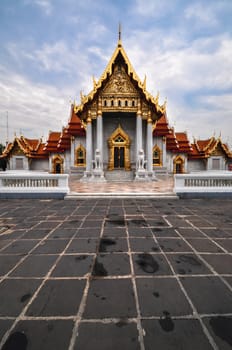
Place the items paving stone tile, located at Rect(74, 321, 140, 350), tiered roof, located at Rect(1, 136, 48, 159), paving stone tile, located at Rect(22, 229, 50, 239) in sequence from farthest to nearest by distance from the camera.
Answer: tiered roof, located at Rect(1, 136, 48, 159) → paving stone tile, located at Rect(22, 229, 50, 239) → paving stone tile, located at Rect(74, 321, 140, 350)

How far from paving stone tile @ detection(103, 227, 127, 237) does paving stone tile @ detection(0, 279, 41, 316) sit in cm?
164

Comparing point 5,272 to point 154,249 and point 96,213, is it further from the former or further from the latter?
point 96,213

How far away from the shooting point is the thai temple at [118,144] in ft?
45.1

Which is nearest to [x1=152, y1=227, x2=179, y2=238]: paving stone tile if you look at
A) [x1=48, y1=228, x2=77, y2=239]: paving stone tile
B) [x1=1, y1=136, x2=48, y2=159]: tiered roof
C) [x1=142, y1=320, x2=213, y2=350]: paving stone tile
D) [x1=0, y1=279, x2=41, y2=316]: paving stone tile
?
[x1=48, y1=228, x2=77, y2=239]: paving stone tile

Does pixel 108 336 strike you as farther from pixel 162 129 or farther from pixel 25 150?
pixel 25 150

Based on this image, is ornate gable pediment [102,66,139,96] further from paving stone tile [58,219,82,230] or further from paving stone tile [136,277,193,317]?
paving stone tile [136,277,193,317]

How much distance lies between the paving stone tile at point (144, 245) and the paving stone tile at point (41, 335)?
5.10ft

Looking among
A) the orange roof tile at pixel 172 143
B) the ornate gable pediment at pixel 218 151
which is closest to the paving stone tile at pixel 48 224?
the orange roof tile at pixel 172 143

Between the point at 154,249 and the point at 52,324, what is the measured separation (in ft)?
5.99

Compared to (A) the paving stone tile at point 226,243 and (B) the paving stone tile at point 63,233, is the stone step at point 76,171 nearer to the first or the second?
(B) the paving stone tile at point 63,233

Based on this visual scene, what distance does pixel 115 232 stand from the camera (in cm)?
354

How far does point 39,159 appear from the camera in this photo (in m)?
20.9

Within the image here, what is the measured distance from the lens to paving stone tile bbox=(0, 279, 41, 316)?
1.62m

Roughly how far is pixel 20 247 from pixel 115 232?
181cm
